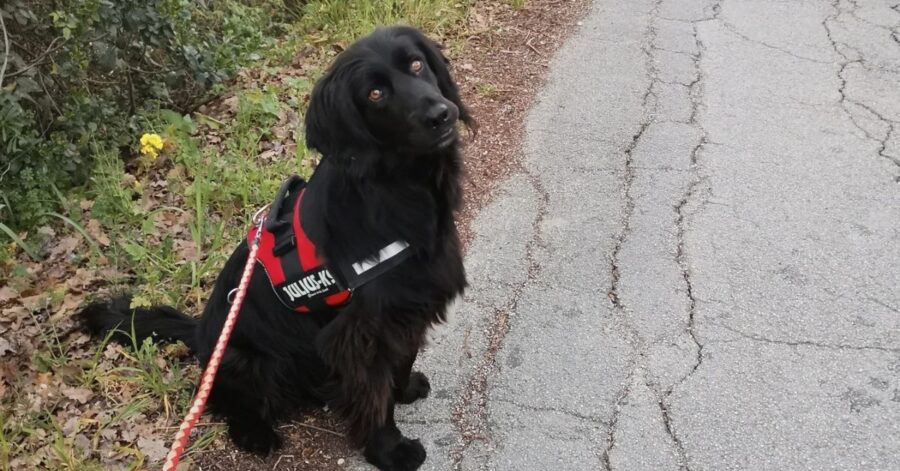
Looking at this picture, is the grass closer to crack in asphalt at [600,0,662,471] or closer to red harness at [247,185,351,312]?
red harness at [247,185,351,312]

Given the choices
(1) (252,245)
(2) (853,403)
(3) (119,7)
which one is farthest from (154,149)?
(2) (853,403)

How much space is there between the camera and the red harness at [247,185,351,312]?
85.4 inches

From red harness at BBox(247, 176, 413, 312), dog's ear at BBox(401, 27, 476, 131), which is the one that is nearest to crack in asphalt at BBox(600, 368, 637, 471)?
red harness at BBox(247, 176, 413, 312)

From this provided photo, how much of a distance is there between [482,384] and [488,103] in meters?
2.36

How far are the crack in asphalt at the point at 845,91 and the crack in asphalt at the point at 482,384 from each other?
218 centimetres

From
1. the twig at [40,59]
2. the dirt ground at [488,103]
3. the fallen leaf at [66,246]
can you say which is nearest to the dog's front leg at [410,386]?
the dirt ground at [488,103]

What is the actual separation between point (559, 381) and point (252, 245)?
1328 mm

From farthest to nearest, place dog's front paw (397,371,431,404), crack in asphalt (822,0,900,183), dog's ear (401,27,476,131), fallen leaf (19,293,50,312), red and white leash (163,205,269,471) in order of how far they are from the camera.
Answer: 1. crack in asphalt (822,0,900,183)
2. fallen leaf (19,293,50,312)
3. dog's front paw (397,371,431,404)
4. dog's ear (401,27,476,131)
5. red and white leash (163,205,269,471)

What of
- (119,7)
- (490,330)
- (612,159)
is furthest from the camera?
(612,159)

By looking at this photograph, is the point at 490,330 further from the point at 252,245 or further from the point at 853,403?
the point at 853,403

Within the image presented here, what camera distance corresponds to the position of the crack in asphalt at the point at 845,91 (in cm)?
396

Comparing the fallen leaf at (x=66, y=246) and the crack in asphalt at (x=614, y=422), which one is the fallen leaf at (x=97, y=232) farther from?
the crack in asphalt at (x=614, y=422)

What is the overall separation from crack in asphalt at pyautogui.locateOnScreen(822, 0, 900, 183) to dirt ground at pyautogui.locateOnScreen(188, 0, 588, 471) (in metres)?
1.94

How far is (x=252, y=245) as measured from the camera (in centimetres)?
232
